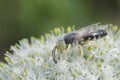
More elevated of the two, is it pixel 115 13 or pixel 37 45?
pixel 115 13

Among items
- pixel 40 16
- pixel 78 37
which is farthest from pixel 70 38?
pixel 40 16

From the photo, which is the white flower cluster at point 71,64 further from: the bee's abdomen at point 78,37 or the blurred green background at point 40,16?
the blurred green background at point 40,16

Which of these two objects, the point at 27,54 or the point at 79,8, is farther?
the point at 79,8

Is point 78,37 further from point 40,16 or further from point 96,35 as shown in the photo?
point 40,16

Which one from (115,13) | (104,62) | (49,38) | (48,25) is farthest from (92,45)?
(115,13)

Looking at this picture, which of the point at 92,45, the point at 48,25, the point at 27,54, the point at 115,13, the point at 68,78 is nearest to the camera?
the point at 68,78

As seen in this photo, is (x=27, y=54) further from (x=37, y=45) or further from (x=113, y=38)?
(x=113, y=38)
